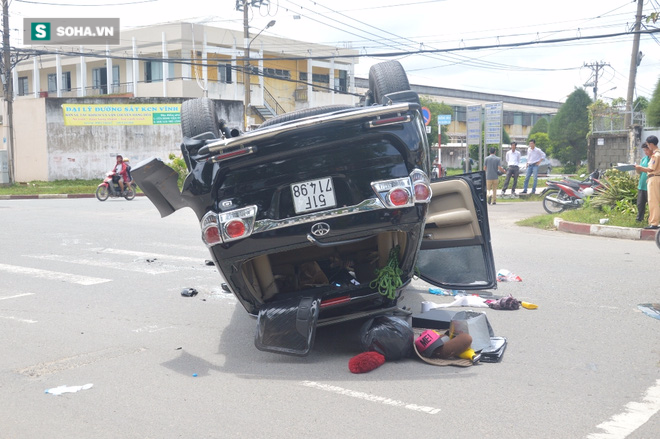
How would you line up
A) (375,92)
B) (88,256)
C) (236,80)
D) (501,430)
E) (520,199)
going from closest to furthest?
1. (501,430)
2. (375,92)
3. (88,256)
4. (520,199)
5. (236,80)

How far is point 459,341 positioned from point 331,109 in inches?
85.9

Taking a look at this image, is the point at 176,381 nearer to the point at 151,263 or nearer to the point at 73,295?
the point at 73,295

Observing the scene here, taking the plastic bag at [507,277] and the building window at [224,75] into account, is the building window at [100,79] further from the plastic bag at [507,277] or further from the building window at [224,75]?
the plastic bag at [507,277]

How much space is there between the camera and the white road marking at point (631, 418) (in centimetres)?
354

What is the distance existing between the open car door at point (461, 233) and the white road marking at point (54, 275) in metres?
4.25

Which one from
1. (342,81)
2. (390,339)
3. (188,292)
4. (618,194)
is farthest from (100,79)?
(390,339)

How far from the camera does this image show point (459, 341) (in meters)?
4.80

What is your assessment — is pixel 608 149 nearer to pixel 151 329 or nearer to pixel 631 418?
pixel 151 329

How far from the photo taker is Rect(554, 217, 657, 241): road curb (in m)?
11.7

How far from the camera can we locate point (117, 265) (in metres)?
9.37

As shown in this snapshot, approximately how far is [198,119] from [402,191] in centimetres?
184

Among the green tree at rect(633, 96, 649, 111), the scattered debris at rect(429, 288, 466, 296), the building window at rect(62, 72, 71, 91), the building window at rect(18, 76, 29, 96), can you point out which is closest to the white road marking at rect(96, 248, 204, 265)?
the scattered debris at rect(429, 288, 466, 296)

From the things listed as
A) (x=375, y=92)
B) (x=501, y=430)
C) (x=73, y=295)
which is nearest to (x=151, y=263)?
(x=73, y=295)

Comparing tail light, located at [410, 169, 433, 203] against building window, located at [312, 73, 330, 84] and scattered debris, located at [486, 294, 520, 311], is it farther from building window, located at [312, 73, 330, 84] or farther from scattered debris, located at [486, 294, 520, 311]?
building window, located at [312, 73, 330, 84]
